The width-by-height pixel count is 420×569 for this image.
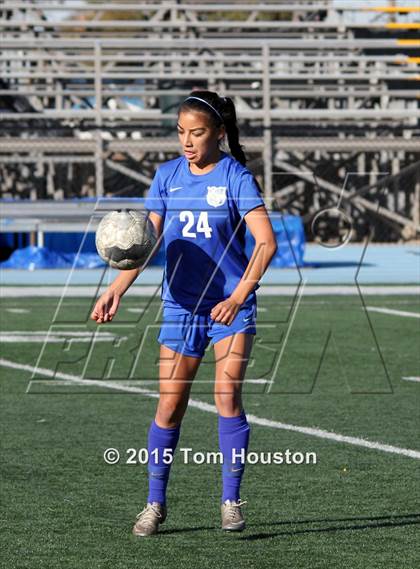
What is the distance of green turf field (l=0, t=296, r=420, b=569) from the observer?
5145 millimetres

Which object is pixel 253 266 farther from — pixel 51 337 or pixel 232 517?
pixel 51 337

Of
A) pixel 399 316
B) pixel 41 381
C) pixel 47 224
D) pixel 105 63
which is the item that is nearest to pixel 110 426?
pixel 41 381

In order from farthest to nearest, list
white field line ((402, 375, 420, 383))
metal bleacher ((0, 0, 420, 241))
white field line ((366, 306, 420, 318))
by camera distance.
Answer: metal bleacher ((0, 0, 420, 241)) < white field line ((366, 306, 420, 318)) < white field line ((402, 375, 420, 383))

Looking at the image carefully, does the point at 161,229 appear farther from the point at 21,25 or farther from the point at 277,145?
the point at 21,25

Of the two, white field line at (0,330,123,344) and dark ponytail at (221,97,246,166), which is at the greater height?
dark ponytail at (221,97,246,166)

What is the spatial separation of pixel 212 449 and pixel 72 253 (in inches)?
566

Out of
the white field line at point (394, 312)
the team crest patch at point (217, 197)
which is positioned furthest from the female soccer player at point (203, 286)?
the white field line at point (394, 312)

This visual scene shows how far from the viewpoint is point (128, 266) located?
5.53 meters

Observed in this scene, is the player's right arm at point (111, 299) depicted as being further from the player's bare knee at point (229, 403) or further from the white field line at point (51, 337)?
the white field line at point (51, 337)

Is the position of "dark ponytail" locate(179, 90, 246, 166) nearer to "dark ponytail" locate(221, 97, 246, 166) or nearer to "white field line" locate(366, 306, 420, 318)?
"dark ponytail" locate(221, 97, 246, 166)

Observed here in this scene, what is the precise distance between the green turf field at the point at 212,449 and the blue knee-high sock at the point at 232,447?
0.63ft

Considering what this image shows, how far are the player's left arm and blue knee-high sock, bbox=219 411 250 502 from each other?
0.52 metres

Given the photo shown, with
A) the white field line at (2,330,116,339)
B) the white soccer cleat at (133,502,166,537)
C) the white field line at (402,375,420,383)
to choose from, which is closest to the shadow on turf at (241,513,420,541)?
the white soccer cleat at (133,502,166,537)

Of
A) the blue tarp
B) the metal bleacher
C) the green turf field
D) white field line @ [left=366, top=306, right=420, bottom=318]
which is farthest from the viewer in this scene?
the metal bleacher
